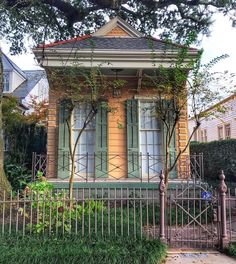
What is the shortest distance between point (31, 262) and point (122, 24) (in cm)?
938

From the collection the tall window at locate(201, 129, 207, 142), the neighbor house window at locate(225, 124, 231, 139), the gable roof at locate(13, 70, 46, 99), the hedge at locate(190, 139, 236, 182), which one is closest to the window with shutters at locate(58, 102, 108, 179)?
the hedge at locate(190, 139, 236, 182)

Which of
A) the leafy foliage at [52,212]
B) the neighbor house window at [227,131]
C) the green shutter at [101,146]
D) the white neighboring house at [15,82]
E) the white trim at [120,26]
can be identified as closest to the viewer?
the leafy foliage at [52,212]

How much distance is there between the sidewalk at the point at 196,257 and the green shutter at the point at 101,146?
493 cm

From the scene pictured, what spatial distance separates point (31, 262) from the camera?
481cm

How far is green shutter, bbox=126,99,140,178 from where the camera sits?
10391 millimetres

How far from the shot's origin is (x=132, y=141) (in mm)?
10438

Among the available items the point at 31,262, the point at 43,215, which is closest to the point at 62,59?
the point at 43,215

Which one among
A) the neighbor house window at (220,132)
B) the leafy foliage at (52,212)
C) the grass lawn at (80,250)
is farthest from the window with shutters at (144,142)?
the neighbor house window at (220,132)

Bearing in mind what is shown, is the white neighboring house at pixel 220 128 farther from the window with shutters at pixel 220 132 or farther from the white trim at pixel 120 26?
the white trim at pixel 120 26

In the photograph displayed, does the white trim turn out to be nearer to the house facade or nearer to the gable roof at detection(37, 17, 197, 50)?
the gable roof at detection(37, 17, 197, 50)

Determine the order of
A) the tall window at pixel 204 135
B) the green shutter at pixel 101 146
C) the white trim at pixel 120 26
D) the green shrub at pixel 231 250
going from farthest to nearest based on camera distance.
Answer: the tall window at pixel 204 135 → the white trim at pixel 120 26 → the green shutter at pixel 101 146 → the green shrub at pixel 231 250

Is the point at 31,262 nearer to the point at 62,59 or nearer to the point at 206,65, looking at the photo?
the point at 206,65

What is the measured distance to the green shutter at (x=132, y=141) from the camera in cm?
1039

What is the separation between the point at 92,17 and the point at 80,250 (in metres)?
14.0
